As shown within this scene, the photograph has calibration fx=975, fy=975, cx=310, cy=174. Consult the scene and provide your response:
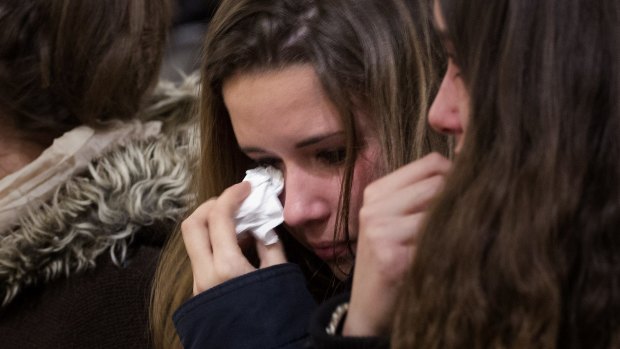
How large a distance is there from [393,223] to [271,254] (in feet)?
1.35

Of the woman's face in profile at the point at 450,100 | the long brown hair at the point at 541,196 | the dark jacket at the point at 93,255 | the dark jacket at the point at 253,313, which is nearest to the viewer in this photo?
the long brown hair at the point at 541,196

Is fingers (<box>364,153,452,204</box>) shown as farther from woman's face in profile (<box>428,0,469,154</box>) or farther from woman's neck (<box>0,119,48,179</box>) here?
woman's neck (<box>0,119,48,179</box>)

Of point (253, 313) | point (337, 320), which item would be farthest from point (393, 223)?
point (253, 313)

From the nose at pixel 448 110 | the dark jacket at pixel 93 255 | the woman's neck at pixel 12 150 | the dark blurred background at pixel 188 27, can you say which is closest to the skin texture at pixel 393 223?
the nose at pixel 448 110

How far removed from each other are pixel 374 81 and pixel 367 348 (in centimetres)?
47

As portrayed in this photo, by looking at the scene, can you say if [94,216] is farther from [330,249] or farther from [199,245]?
[330,249]

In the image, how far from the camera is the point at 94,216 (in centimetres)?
184

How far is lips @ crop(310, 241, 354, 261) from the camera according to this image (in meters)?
1.47

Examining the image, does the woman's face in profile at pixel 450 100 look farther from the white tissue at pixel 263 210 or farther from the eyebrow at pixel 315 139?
the white tissue at pixel 263 210

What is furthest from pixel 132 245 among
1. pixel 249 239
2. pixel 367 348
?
pixel 367 348

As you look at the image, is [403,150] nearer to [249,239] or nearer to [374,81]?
[374,81]

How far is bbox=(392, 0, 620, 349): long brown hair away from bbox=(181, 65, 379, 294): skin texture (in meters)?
0.44

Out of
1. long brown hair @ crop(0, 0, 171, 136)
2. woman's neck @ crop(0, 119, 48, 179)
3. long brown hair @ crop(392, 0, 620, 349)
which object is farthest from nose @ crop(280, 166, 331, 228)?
A: woman's neck @ crop(0, 119, 48, 179)

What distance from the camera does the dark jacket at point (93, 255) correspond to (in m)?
1.78
